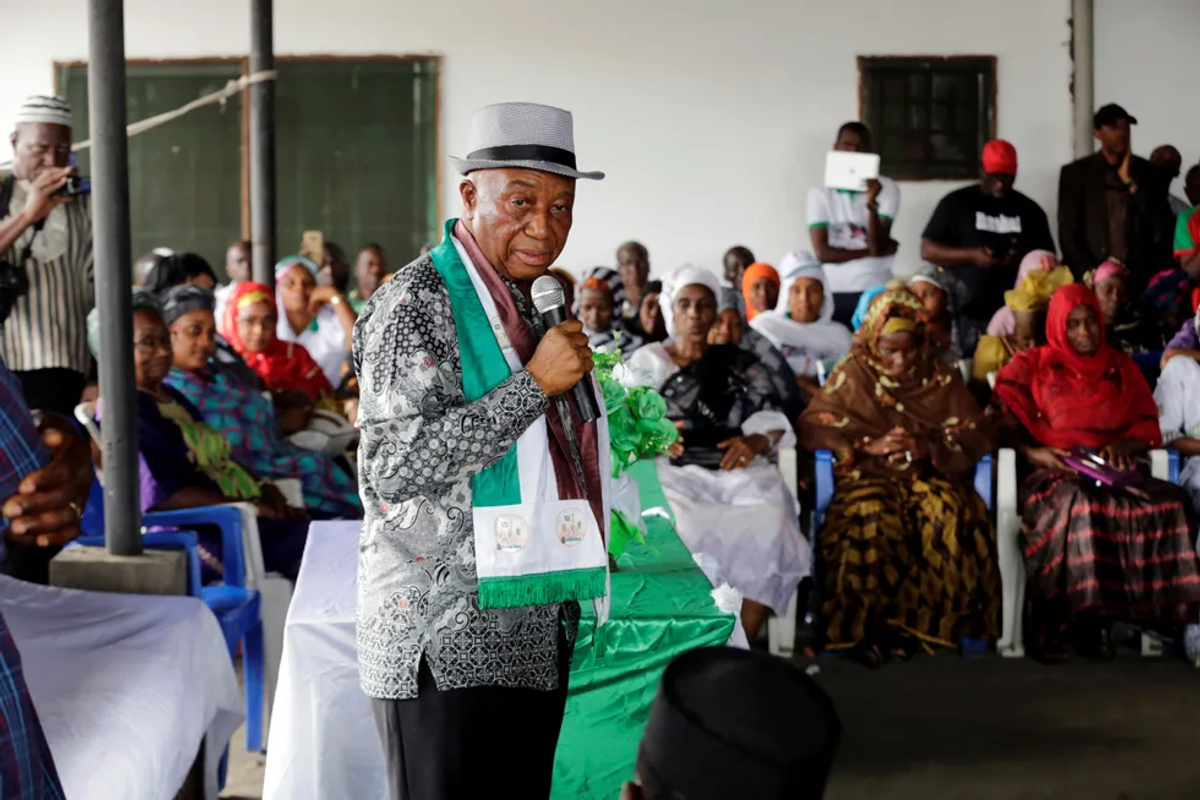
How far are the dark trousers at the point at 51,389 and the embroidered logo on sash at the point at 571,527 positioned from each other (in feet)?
9.15

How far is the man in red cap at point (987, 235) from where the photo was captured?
7293mm

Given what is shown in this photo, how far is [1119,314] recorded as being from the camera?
6.19 metres

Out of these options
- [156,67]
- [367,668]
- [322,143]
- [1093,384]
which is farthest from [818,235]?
[367,668]

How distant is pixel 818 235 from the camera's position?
7742 millimetres

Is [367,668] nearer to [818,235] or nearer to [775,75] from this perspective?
[818,235]

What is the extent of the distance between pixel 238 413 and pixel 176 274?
164 cm

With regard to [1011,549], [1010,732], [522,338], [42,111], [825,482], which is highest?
[42,111]

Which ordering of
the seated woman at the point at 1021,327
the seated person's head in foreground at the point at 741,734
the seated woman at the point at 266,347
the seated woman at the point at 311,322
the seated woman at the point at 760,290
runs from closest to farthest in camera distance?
1. the seated person's head in foreground at the point at 741,734
2. the seated woman at the point at 266,347
3. the seated woman at the point at 1021,327
4. the seated woman at the point at 311,322
5. the seated woman at the point at 760,290

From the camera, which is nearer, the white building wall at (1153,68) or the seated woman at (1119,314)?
the seated woman at (1119,314)

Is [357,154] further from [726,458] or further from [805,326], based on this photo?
[726,458]

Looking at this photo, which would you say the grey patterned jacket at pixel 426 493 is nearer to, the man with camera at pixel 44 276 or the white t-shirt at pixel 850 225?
the man with camera at pixel 44 276

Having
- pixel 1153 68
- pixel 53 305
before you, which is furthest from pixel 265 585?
pixel 1153 68

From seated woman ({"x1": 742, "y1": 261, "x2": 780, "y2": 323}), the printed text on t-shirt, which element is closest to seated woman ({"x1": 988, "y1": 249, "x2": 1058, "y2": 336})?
the printed text on t-shirt

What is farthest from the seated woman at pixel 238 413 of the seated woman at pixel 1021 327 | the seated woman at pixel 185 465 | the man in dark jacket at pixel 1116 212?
the man in dark jacket at pixel 1116 212
